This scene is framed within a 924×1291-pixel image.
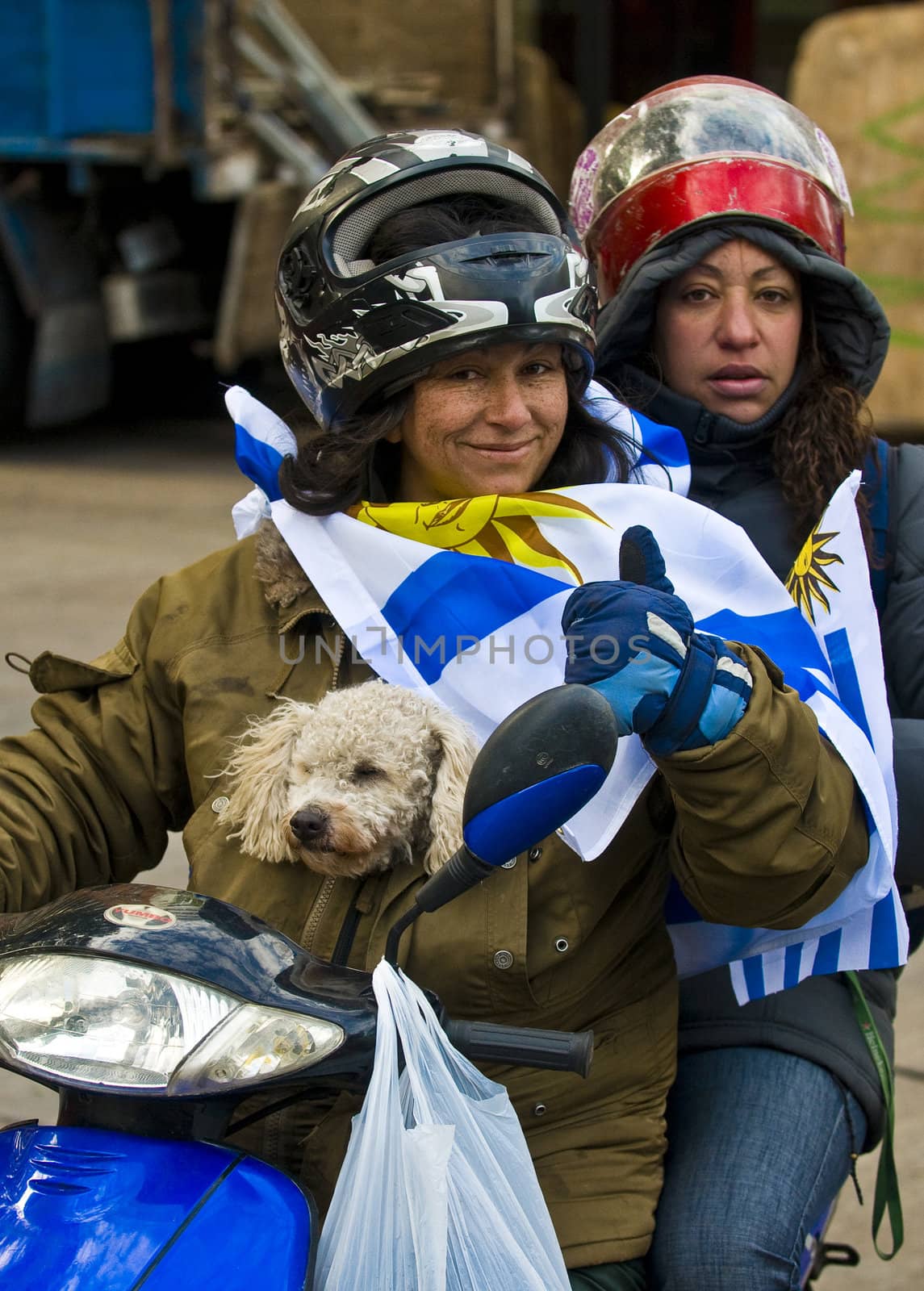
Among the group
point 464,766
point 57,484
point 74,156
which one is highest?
point 464,766

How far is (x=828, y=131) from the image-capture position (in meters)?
8.86

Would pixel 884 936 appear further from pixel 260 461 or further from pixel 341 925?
pixel 260 461

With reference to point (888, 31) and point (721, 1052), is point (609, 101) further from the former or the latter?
point (721, 1052)

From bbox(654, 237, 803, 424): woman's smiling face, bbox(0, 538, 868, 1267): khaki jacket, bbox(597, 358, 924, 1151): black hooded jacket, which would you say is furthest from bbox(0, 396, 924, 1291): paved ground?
bbox(654, 237, 803, 424): woman's smiling face

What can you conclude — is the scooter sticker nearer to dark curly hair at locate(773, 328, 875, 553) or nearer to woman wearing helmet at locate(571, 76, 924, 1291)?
woman wearing helmet at locate(571, 76, 924, 1291)

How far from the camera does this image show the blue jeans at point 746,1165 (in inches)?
71.3

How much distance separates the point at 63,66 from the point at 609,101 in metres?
7.05

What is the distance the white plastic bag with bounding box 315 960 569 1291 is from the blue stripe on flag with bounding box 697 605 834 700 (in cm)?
68

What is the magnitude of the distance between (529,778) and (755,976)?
80 cm

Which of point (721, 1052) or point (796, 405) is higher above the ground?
point (796, 405)

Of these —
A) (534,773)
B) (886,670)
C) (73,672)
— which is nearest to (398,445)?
(73,672)

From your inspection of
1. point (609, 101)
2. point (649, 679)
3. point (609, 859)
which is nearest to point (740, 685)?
point (649, 679)

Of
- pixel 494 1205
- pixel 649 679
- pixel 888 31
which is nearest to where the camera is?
pixel 494 1205

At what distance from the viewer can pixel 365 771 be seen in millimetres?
1732
